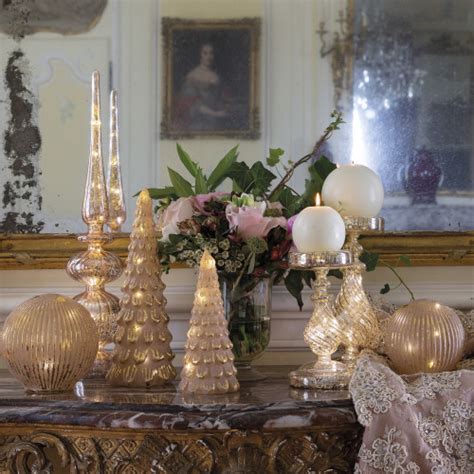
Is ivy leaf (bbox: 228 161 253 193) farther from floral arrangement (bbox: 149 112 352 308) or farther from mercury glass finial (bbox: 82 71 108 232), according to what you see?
mercury glass finial (bbox: 82 71 108 232)

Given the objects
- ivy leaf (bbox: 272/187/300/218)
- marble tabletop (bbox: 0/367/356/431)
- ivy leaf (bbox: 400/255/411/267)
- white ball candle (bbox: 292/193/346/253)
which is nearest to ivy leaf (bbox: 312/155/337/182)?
ivy leaf (bbox: 272/187/300/218)

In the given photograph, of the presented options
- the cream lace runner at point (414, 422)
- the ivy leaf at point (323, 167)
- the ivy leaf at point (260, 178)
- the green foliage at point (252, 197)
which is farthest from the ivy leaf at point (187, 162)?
the cream lace runner at point (414, 422)

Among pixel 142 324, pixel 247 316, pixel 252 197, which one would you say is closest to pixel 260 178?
pixel 252 197

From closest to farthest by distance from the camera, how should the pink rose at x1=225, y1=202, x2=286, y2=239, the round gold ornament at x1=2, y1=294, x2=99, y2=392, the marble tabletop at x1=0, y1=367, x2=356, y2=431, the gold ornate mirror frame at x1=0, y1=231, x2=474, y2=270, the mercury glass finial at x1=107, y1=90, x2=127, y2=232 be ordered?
the marble tabletop at x1=0, y1=367, x2=356, y2=431 < the round gold ornament at x1=2, y1=294, x2=99, y2=392 < the pink rose at x1=225, y1=202, x2=286, y2=239 < the mercury glass finial at x1=107, y1=90, x2=127, y2=232 < the gold ornate mirror frame at x1=0, y1=231, x2=474, y2=270

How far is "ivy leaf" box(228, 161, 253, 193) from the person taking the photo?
1.67m

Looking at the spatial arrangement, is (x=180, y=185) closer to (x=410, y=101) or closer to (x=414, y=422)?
(x=410, y=101)

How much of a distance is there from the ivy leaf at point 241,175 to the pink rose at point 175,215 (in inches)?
5.9

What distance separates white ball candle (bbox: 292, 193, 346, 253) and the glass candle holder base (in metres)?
0.17

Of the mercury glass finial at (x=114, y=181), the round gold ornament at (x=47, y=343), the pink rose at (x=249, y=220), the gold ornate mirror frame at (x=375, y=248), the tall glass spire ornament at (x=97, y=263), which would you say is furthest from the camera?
the gold ornate mirror frame at (x=375, y=248)

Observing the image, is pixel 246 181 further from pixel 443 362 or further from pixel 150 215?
pixel 443 362

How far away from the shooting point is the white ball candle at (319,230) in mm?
1405

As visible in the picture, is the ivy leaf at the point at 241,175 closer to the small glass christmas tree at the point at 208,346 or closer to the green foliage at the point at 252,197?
the green foliage at the point at 252,197

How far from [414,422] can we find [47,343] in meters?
0.51

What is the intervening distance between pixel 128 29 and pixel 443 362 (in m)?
0.85
